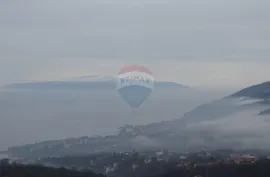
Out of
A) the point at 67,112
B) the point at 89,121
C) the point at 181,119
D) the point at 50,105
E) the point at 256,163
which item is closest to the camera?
the point at 256,163

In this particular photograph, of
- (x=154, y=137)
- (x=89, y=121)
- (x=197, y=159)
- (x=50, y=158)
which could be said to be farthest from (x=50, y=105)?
(x=197, y=159)

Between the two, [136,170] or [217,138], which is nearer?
[136,170]

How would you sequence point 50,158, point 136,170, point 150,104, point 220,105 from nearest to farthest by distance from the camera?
point 136,170, point 50,158, point 150,104, point 220,105

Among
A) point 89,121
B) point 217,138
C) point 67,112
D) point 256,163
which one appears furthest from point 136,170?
point 67,112

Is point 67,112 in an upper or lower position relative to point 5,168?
upper

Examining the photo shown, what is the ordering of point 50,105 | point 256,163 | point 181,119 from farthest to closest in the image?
point 50,105, point 181,119, point 256,163

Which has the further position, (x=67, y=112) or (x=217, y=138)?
(x=67, y=112)

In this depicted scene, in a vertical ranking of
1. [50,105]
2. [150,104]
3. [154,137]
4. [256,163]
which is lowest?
[256,163]

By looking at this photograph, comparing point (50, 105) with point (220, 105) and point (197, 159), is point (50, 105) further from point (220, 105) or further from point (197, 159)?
point (197, 159)

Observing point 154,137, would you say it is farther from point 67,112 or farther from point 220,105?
point 67,112
